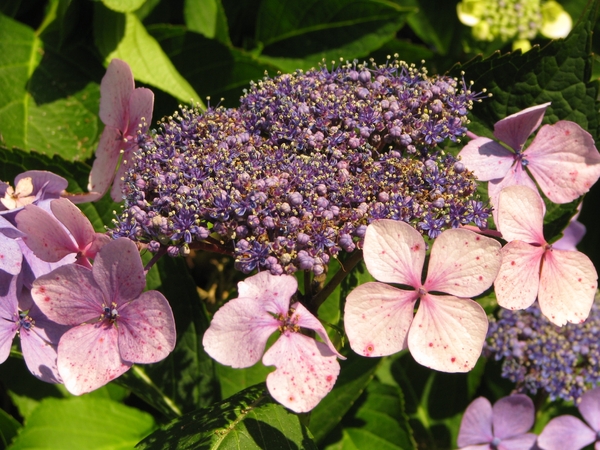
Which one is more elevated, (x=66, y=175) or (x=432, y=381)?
(x=66, y=175)

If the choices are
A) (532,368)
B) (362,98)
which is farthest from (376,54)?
(532,368)

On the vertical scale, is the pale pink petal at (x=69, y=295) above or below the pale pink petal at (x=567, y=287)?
above

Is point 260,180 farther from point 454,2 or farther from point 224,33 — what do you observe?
point 454,2

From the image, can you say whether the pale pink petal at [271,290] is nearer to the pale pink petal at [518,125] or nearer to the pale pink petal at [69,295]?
the pale pink petal at [69,295]

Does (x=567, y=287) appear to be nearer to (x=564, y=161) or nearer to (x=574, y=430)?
(x=564, y=161)

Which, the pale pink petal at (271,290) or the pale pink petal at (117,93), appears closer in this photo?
the pale pink petal at (271,290)

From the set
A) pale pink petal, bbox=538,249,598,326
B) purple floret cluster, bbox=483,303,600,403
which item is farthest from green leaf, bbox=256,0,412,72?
pale pink petal, bbox=538,249,598,326

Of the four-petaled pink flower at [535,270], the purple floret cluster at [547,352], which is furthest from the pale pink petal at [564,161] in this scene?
the purple floret cluster at [547,352]
